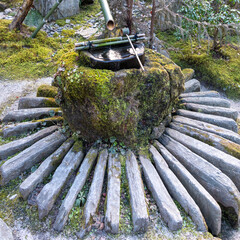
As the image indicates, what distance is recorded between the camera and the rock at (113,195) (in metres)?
3.11

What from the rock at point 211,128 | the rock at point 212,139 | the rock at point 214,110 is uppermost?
the rock at point 214,110

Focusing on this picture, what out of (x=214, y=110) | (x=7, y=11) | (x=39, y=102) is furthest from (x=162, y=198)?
(x=7, y=11)

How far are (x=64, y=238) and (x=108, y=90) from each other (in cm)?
236

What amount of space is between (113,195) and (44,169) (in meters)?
1.33

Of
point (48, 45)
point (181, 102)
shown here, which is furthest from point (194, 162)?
point (48, 45)

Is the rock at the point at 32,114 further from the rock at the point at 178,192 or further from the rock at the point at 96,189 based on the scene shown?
the rock at the point at 178,192

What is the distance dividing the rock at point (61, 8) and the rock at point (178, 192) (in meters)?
9.48

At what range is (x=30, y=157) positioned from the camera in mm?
3930

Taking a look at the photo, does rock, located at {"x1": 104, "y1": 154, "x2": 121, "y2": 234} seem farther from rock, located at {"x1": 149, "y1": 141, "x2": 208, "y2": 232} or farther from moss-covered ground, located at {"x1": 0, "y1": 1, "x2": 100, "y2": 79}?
moss-covered ground, located at {"x1": 0, "y1": 1, "x2": 100, "y2": 79}

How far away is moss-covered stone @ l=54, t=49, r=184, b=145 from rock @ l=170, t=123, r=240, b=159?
58cm

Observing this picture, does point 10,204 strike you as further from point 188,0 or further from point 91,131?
point 188,0

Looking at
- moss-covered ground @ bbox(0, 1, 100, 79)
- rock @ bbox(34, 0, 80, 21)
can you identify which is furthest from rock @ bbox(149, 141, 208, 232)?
rock @ bbox(34, 0, 80, 21)

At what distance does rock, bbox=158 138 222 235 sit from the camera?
10.7ft

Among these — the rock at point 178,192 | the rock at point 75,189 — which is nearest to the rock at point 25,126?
the rock at point 75,189
